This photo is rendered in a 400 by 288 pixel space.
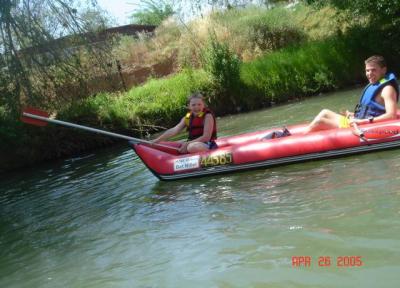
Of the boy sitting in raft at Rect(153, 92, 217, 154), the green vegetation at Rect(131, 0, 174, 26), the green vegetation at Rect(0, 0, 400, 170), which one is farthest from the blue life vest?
the green vegetation at Rect(131, 0, 174, 26)

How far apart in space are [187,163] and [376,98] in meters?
2.30

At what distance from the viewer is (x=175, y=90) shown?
477 inches

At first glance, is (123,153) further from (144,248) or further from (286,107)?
(144,248)

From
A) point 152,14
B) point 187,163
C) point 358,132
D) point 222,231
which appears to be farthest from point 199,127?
point 152,14

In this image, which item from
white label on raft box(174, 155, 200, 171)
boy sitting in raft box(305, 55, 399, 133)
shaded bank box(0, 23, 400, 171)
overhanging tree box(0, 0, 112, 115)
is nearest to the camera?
boy sitting in raft box(305, 55, 399, 133)

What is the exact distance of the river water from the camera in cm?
314

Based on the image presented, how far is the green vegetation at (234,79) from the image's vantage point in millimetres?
10664

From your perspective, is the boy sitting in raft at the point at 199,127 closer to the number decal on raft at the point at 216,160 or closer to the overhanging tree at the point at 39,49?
the number decal on raft at the point at 216,160

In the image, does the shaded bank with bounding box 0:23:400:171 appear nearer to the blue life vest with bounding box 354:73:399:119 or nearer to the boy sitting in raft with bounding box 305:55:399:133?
the boy sitting in raft with bounding box 305:55:399:133

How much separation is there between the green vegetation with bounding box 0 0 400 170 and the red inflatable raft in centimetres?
394

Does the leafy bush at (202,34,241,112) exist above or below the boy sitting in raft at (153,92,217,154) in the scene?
above

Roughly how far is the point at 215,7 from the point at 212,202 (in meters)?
12.9

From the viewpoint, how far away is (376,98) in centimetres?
545

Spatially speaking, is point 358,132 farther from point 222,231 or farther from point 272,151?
point 222,231
